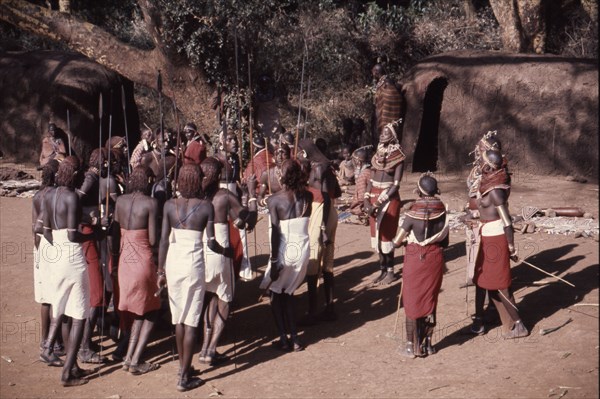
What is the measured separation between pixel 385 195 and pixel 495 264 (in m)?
2.05

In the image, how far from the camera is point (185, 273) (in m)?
7.59

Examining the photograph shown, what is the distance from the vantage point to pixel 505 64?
15.8 meters

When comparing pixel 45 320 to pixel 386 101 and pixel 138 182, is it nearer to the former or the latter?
pixel 138 182

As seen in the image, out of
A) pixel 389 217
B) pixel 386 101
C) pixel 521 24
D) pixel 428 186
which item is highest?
pixel 521 24

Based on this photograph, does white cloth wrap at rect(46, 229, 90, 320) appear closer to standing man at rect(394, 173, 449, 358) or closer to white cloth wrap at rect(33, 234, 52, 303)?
white cloth wrap at rect(33, 234, 52, 303)

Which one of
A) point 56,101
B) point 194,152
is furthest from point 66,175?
point 56,101

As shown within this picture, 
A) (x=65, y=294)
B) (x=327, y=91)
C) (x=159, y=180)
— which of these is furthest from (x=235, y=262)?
(x=327, y=91)

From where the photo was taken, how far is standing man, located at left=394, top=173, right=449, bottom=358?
317 inches

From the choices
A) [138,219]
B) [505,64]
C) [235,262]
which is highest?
[505,64]

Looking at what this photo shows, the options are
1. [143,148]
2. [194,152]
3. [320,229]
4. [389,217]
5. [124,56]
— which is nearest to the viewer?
[320,229]

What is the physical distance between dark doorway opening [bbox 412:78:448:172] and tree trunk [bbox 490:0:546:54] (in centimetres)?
242

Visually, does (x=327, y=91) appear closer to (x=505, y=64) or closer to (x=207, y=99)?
(x=207, y=99)

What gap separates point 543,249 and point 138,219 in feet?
18.9

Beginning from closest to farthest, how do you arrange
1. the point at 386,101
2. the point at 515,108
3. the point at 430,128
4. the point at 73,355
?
the point at 73,355, the point at 515,108, the point at 386,101, the point at 430,128
